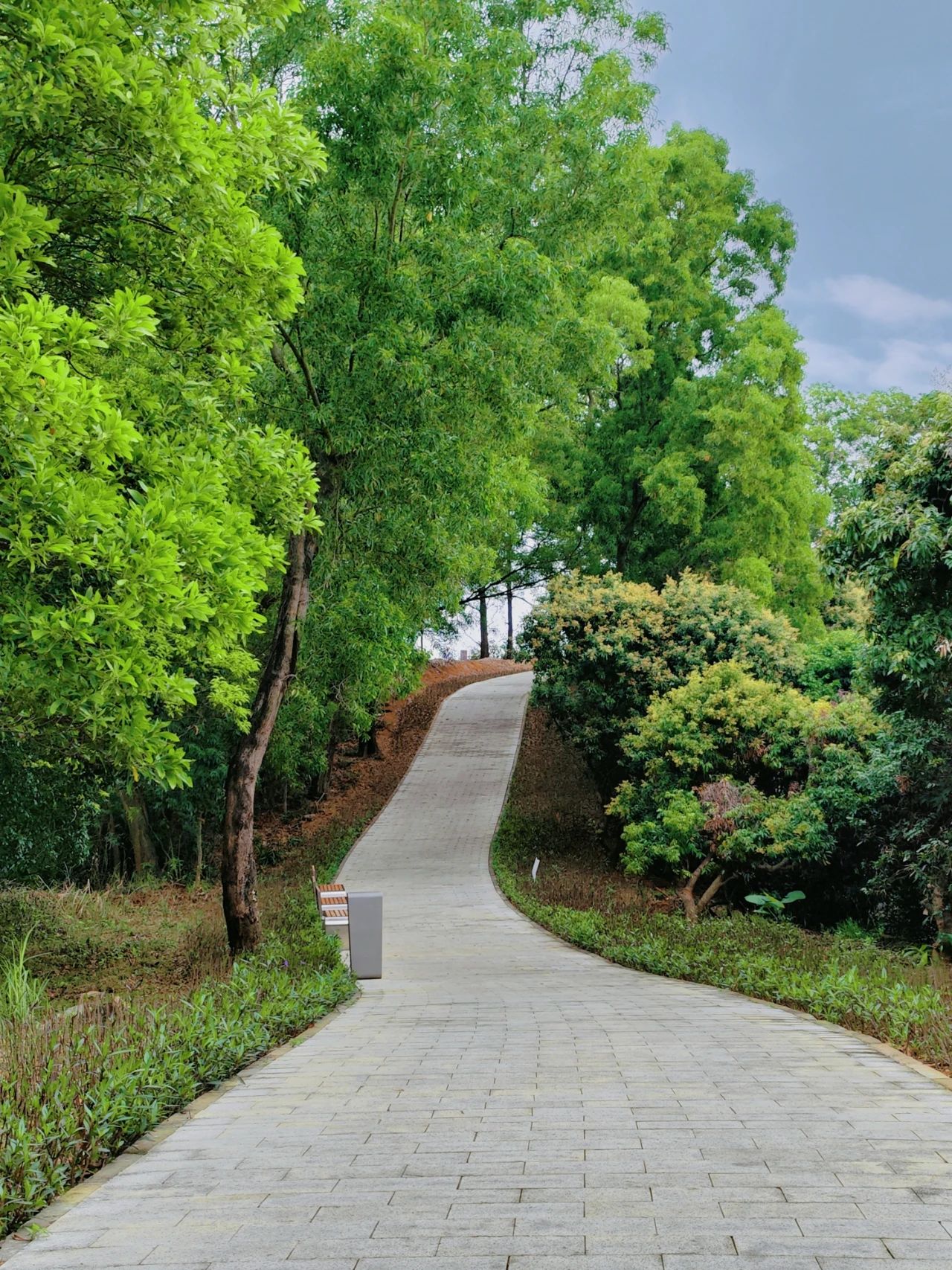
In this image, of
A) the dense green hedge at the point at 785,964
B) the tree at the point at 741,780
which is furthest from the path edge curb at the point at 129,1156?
the tree at the point at 741,780

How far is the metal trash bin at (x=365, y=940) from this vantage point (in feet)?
35.0

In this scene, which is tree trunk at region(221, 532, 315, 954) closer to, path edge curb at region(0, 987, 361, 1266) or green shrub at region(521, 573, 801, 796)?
path edge curb at region(0, 987, 361, 1266)

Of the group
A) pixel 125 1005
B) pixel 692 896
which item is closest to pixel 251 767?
pixel 125 1005

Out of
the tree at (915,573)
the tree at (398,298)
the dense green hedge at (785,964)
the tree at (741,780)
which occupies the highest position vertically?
the tree at (398,298)

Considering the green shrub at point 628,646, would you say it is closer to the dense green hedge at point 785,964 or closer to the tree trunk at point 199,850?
the dense green hedge at point 785,964

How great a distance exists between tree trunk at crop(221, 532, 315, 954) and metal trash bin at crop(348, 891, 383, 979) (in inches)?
50.3

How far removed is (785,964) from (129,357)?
7.37 metres

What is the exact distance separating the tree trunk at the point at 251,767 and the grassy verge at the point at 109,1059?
195 centimetres

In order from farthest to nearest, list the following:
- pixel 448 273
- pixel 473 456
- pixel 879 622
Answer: pixel 473 456
pixel 448 273
pixel 879 622

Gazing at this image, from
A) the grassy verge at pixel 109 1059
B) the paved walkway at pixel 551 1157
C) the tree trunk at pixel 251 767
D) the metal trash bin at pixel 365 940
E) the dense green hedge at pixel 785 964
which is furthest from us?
the tree trunk at pixel 251 767

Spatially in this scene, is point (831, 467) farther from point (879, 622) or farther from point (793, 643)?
point (879, 622)

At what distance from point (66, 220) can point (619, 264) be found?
2382 centimetres

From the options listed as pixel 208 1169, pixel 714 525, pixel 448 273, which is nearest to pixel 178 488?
pixel 208 1169

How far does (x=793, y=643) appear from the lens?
1991cm
